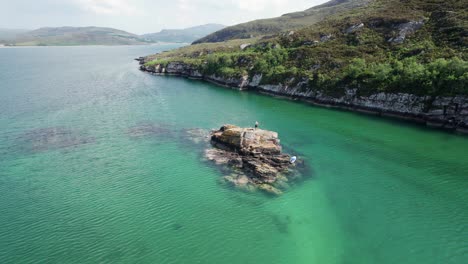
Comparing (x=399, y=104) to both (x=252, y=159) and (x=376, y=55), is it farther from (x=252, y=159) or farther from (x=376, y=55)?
(x=252, y=159)

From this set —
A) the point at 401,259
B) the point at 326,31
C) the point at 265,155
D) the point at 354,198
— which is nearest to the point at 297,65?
the point at 326,31

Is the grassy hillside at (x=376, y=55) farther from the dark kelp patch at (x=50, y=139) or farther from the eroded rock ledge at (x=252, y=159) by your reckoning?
the dark kelp patch at (x=50, y=139)

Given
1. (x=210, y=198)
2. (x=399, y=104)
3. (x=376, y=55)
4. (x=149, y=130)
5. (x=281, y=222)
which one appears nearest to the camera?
(x=281, y=222)

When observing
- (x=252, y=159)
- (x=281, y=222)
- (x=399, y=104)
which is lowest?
(x=281, y=222)

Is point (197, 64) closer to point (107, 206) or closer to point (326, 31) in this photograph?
point (326, 31)

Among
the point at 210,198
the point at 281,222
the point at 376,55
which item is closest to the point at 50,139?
the point at 210,198

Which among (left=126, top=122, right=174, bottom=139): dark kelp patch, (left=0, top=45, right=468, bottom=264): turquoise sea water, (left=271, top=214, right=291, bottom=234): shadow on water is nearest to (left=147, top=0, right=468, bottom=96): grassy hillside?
(left=0, top=45, right=468, bottom=264): turquoise sea water
